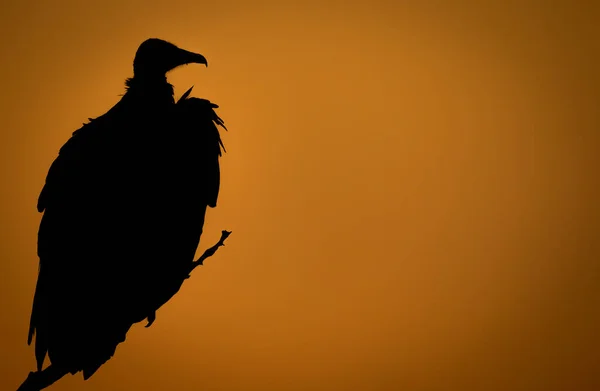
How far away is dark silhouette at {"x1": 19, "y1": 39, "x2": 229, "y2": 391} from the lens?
3.04 ft

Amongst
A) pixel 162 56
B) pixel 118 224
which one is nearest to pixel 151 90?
pixel 162 56

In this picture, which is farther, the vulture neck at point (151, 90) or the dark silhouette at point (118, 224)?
the vulture neck at point (151, 90)

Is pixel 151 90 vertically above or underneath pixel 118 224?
above

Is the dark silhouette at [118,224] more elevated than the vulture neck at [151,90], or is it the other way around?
the vulture neck at [151,90]

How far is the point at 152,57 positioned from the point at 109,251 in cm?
36

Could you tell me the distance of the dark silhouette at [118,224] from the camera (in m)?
0.93

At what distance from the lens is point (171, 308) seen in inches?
126

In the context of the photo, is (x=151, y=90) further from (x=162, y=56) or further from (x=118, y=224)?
(x=118, y=224)

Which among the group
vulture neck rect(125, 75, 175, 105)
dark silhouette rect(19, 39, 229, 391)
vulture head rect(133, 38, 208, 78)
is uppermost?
vulture head rect(133, 38, 208, 78)

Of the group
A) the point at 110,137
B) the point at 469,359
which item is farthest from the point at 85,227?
the point at 469,359

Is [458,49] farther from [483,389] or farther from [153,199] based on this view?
[153,199]

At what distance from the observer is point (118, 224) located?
3.17ft

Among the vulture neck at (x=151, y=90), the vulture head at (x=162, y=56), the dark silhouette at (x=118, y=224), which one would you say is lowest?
the dark silhouette at (x=118, y=224)

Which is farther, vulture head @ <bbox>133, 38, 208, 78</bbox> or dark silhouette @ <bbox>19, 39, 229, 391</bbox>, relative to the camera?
vulture head @ <bbox>133, 38, 208, 78</bbox>
